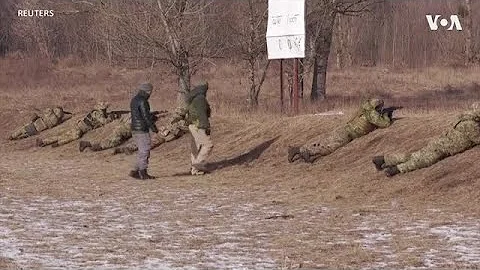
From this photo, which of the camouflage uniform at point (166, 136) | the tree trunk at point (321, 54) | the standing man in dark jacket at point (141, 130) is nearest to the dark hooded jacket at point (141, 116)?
the standing man in dark jacket at point (141, 130)

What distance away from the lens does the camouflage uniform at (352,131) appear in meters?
15.5

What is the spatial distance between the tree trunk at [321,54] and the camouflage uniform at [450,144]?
55.0 feet

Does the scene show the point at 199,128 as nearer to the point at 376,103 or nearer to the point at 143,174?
the point at 143,174

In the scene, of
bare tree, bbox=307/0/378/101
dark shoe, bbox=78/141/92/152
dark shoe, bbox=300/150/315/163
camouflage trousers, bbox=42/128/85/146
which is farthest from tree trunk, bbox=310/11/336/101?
dark shoe, bbox=300/150/315/163

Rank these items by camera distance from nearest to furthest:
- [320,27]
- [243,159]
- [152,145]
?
[243,159], [152,145], [320,27]

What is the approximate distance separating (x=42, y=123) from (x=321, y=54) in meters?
10.0

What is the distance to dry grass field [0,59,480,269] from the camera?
824cm

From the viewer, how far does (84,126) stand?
967 inches

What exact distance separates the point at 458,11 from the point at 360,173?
53545 mm

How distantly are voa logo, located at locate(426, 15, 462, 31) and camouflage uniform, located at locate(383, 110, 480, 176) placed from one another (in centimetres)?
5141

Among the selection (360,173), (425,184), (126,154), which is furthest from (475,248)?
(126,154)

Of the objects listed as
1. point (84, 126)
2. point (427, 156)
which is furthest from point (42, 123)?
point (427, 156)

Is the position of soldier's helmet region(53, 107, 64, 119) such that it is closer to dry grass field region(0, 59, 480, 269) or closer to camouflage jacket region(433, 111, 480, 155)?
dry grass field region(0, 59, 480, 269)

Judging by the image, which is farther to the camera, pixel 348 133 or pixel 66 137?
pixel 66 137
